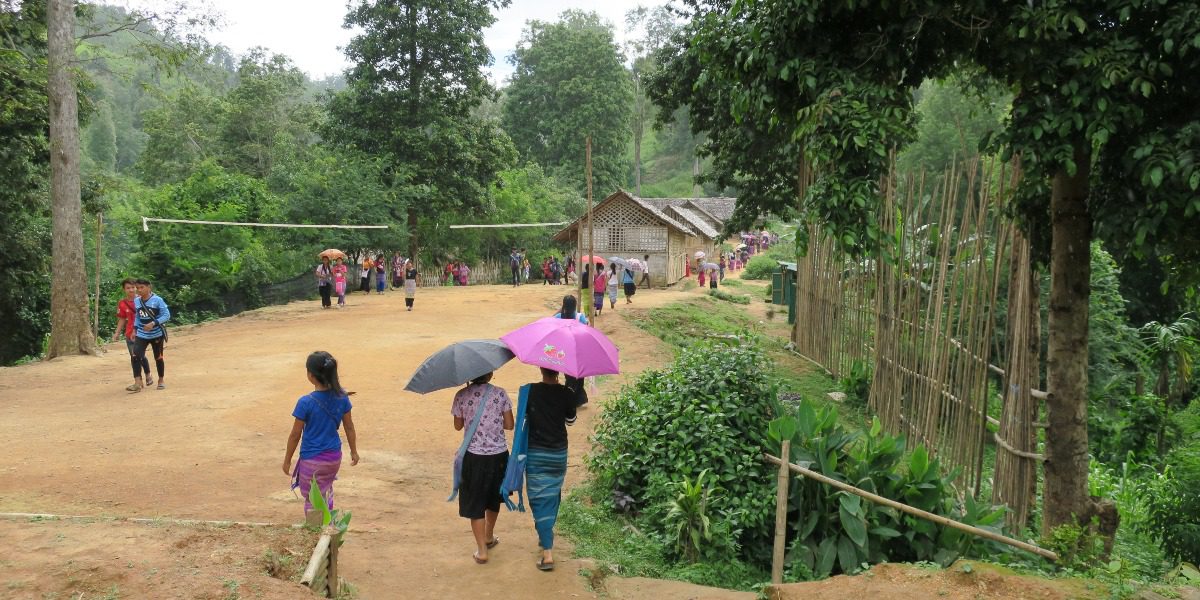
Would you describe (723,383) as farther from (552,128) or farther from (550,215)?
(552,128)

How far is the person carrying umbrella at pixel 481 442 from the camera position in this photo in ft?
18.7

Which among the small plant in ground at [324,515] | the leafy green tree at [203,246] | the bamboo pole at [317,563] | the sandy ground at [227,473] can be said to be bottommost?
the sandy ground at [227,473]

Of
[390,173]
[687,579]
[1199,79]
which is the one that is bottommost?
[687,579]

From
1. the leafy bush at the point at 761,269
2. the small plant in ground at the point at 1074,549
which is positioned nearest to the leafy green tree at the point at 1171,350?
the small plant in ground at the point at 1074,549

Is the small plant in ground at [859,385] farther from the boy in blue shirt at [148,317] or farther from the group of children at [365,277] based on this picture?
the group of children at [365,277]

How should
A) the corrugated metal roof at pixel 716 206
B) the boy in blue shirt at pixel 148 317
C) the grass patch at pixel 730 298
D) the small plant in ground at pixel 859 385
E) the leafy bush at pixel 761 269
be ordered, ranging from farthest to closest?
the corrugated metal roof at pixel 716 206 < the leafy bush at pixel 761 269 < the grass patch at pixel 730 298 < the small plant in ground at pixel 859 385 < the boy in blue shirt at pixel 148 317

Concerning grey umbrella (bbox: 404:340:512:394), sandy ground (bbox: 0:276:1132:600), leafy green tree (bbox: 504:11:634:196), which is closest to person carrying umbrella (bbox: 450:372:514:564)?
grey umbrella (bbox: 404:340:512:394)

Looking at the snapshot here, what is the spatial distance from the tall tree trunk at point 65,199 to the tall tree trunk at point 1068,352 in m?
16.2

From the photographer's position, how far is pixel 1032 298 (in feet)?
21.0

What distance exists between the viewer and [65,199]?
15719mm

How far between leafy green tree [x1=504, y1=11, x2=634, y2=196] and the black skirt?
146ft

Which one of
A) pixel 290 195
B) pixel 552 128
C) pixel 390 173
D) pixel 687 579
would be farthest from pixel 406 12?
pixel 687 579

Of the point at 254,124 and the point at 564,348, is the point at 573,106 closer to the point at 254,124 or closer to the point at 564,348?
the point at 254,124

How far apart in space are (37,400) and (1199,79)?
1337cm
